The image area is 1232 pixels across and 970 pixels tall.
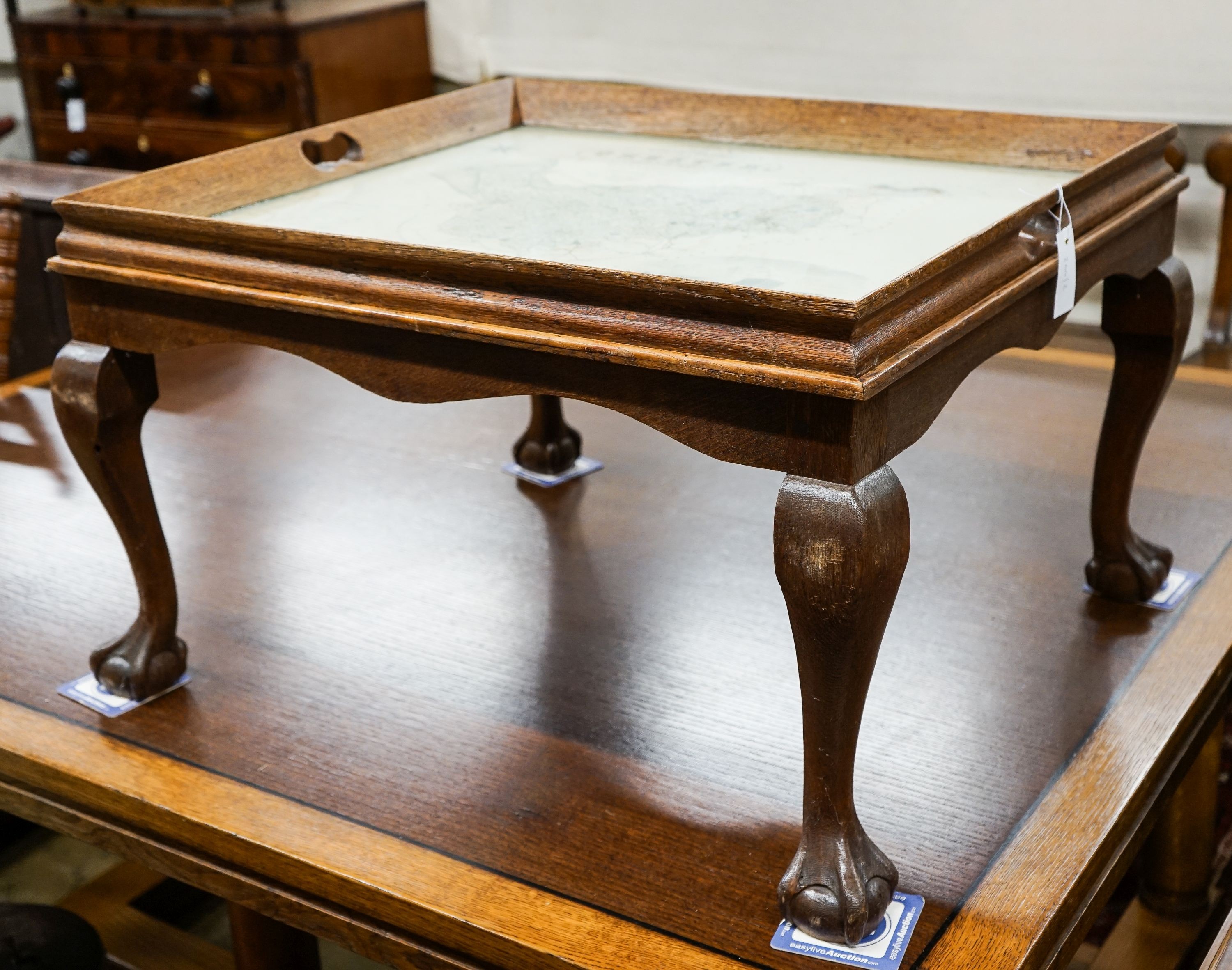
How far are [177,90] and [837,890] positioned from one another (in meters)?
2.74

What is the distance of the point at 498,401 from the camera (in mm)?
2361

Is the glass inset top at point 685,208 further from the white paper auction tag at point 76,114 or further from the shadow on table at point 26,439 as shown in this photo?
the white paper auction tag at point 76,114

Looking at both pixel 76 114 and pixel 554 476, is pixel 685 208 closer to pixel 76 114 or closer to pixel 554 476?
pixel 554 476

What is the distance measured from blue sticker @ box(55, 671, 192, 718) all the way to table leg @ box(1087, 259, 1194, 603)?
3.39 ft

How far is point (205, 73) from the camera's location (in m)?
3.09

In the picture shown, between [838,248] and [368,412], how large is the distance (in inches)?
52.6

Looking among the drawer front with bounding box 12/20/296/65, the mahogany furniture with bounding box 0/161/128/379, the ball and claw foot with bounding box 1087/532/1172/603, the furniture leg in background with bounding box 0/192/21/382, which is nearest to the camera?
the ball and claw foot with bounding box 1087/532/1172/603

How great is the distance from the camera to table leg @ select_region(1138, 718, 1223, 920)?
1594 millimetres

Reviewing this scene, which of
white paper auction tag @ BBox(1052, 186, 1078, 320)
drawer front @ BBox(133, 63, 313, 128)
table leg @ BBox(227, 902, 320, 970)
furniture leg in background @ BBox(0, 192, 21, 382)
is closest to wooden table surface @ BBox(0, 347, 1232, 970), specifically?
table leg @ BBox(227, 902, 320, 970)

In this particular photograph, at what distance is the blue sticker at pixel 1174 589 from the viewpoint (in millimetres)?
1552

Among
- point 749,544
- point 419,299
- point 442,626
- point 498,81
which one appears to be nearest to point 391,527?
point 442,626

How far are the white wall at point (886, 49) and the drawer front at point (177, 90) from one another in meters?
0.56

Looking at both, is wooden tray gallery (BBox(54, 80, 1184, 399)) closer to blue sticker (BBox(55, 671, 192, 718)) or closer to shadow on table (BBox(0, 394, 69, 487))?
blue sticker (BBox(55, 671, 192, 718))

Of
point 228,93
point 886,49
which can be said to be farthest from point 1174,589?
point 228,93
